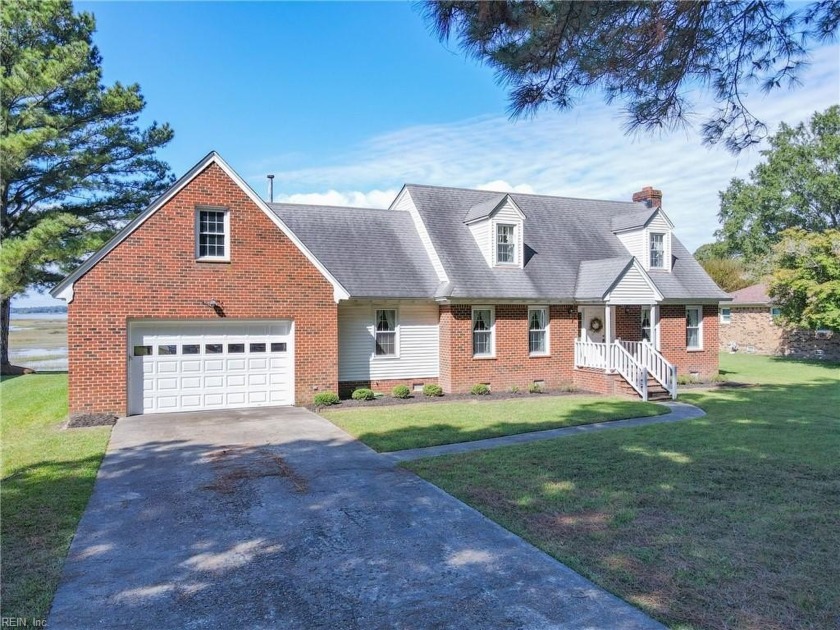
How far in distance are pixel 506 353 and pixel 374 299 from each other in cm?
476

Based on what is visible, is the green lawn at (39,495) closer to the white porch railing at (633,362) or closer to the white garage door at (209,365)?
the white garage door at (209,365)

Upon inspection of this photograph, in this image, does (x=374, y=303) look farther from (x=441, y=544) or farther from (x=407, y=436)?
(x=441, y=544)

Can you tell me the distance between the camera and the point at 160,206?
47.9ft

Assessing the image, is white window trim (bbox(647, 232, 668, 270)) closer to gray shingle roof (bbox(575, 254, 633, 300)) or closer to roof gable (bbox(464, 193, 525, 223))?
gray shingle roof (bbox(575, 254, 633, 300))

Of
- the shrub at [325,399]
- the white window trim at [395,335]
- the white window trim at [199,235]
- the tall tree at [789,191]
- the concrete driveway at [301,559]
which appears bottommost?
the concrete driveway at [301,559]

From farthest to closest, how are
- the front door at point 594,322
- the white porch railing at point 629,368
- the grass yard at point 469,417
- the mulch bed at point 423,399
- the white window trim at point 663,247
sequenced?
the white window trim at point 663,247 < the front door at point 594,322 < the white porch railing at point 629,368 < the mulch bed at point 423,399 < the grass yard at point 469,417

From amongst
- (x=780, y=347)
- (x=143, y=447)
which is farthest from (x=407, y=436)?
(x=780, y=347)

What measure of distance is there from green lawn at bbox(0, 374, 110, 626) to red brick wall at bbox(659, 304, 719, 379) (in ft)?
60.0

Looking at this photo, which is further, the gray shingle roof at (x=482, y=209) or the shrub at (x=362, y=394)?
the gray shingle roof at (x=482, y=209)

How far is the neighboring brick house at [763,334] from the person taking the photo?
3167 cm

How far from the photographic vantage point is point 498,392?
61.6 feet

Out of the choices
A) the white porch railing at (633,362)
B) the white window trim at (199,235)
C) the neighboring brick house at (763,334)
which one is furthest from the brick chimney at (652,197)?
the white window trim at (199,235)

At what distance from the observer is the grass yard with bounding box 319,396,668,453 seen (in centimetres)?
1186

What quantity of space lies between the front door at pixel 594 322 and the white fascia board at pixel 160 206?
9.07 metres
